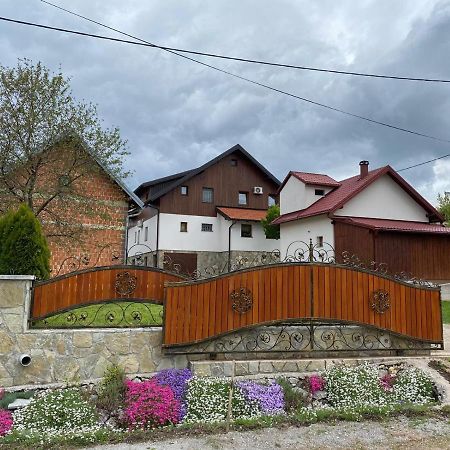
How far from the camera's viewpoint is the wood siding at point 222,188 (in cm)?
2562

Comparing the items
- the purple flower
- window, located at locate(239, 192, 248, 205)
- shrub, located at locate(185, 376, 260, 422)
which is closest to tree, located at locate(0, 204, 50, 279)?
shrub, located at locate(185, 376, 260, 422)

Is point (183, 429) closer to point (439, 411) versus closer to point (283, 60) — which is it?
point (439, 411)

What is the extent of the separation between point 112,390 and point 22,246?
103 inches

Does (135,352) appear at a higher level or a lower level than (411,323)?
lower

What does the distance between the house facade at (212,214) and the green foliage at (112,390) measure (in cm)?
1898

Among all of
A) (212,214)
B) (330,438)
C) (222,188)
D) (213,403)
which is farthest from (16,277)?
(222,188)

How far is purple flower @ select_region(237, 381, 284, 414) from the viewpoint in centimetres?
479

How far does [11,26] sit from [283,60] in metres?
5.16

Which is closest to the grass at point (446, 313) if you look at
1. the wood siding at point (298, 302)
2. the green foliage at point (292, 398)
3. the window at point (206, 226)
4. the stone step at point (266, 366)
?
the wood siding at point (298, 302)

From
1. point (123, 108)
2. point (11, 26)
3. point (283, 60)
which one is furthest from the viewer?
point (123, 108)

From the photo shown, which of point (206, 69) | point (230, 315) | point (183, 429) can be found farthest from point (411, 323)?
point (206, 69)

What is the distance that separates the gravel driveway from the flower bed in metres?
0.23

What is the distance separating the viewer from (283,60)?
872cm

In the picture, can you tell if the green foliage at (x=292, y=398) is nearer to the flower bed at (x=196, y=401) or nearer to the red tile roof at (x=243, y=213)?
the flower bed at (x=196, y=401)
